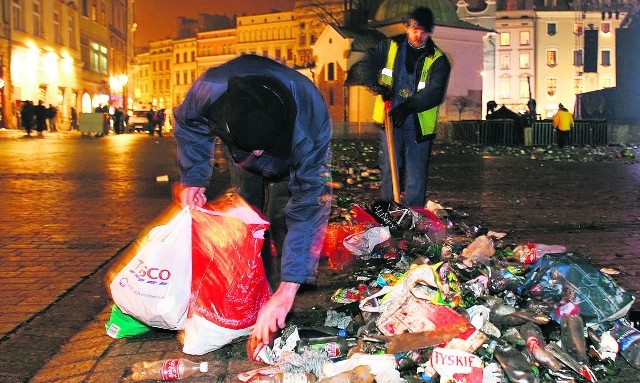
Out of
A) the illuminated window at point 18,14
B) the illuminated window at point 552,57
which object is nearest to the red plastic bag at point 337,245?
the illuminated window at point 18,14

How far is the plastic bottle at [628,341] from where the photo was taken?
122 inches

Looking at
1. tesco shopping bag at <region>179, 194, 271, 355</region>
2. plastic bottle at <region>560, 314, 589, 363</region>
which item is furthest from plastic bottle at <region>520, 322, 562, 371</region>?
tesco shopping bag at <region>179, 194, 271, 355</region>

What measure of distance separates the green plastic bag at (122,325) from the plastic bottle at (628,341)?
7.32 feet

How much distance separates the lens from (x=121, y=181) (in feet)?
36.3

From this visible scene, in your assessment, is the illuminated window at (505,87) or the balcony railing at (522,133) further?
the illuminated window at (505,87)

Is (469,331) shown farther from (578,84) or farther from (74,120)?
(578,84)

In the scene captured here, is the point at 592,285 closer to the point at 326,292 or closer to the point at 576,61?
the point at 326,292

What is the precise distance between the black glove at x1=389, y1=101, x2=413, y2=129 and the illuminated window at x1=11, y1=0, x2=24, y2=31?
124 ft

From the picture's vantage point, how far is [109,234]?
20.5ft

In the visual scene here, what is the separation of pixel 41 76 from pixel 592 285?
1711 inches

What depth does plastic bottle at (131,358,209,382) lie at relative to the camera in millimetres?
2898

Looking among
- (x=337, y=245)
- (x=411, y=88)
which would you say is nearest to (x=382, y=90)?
(x=411, y=88)

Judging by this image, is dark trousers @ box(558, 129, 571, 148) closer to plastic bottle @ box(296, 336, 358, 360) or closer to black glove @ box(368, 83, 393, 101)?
black glove @ box(368, 83, 393, 101)

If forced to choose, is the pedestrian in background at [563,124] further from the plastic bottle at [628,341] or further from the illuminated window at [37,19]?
the illuminated window at [37,19]
